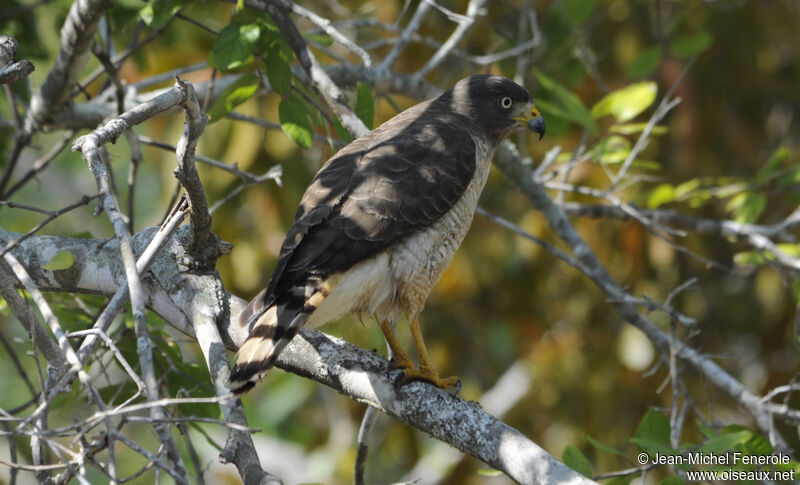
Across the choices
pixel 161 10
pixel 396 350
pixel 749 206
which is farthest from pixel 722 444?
pixel 161 10

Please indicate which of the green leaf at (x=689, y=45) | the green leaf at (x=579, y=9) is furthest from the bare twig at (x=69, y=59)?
the green leaf at (x=689, y=45)

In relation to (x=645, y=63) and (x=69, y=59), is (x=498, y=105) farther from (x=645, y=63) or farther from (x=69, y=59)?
(x=69, y=59)

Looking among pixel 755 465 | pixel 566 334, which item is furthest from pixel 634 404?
pixel 755 465

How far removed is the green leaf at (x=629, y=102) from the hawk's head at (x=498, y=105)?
1.51 feet

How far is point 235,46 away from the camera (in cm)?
350

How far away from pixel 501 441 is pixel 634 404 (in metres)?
3.87

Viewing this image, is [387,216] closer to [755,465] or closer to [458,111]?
[458,111]

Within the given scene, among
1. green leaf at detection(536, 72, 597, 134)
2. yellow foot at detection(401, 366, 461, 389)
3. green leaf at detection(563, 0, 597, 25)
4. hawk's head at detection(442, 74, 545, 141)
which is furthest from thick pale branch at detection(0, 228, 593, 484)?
green leaf at detection(563, 0, 597, 25)

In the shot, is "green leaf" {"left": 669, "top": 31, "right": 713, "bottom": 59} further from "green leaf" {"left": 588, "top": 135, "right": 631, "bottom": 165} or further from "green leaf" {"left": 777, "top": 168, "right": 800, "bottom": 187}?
"green leaf" {"left": 777, "top": 168, "right": 800, "bottom": 187}

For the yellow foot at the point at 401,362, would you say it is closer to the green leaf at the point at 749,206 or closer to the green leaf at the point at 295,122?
the green leaf at the point at 295,122

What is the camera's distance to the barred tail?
2541 mm

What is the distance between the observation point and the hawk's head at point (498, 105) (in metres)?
4.18

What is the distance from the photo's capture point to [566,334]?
22.3 ft

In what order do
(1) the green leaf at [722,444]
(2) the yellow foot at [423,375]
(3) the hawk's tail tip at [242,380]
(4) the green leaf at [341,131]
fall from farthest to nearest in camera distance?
(4) the green leaf at [341,131] → (2) the yellow foot at [423,375] → (1) the green leaf at [722,444] → (3) the hawk's tail tip at [242,380]
